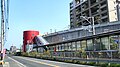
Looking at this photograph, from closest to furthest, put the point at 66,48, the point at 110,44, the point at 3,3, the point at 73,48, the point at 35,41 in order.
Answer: the point at 3,3, the point at 110,44, the point at 73,48, the point at 66,48, the point at 35,41

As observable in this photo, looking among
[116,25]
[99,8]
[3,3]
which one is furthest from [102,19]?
[3,3]

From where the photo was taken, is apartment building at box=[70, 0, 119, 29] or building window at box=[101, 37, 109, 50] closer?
building window at box=[101, 37, 109, 50]

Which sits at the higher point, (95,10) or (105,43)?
(95,10)

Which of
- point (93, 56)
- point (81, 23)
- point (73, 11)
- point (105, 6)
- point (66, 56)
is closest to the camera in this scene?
point (93, 56)

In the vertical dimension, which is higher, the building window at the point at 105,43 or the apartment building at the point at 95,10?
the apartment building at the point at 95,10

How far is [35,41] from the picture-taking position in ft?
433

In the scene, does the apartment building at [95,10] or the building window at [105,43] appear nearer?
the building window at [105,43]

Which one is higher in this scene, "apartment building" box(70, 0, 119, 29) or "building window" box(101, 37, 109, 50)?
"apartment building" box(70, 0, 119, 29)

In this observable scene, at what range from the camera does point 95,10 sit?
294ft

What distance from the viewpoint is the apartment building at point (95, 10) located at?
80.2m

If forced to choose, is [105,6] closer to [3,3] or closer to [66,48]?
[66,48]

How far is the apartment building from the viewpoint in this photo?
8025cm

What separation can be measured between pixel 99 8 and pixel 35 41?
57.1 meters

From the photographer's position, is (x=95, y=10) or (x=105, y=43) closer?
(x=105, y=43)
